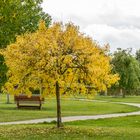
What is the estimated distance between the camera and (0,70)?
30.0 metres

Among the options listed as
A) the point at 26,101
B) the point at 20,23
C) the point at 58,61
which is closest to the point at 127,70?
the point at 26,101

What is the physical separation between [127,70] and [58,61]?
6053cm

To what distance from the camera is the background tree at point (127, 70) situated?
75688 millimetres

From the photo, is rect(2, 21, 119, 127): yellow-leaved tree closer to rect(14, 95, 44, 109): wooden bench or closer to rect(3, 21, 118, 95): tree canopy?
rect(3, 21, 118, 95): tree canopy

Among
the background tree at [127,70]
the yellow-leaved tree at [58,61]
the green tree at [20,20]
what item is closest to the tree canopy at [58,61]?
the yellow-leaved tree at [58,61]

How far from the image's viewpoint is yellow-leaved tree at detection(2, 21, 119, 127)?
55.5 ft

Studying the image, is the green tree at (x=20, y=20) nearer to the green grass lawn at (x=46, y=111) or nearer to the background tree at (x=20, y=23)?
the background tree at (x=20, y=23)

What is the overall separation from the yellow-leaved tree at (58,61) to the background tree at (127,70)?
190ft

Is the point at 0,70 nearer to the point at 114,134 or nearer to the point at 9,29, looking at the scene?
the point at 9,29

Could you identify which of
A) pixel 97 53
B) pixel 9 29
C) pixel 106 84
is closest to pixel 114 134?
pixel 106 84

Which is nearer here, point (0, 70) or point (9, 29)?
point (9, 29)

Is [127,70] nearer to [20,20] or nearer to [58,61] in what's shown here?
[20,20]

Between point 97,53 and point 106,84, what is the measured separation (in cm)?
140

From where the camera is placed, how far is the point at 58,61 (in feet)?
55.4
